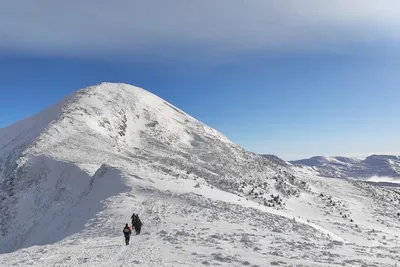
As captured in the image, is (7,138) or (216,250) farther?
(7,138)

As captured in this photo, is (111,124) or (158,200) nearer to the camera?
(158,200)

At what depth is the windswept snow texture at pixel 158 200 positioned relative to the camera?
1752 centimetres

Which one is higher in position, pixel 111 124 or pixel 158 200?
pixel 111 124

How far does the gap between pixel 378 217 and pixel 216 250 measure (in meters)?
36.8

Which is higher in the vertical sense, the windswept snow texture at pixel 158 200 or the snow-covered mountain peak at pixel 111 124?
the snow-covered mountain peak at pixel 111 124

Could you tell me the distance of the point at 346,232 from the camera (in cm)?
3328

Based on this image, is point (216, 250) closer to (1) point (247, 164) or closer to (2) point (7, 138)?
(1) point (247, 164)

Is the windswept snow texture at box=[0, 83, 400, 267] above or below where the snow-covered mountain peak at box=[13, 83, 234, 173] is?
below

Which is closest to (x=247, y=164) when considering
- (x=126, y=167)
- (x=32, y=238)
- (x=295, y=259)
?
(x=126, y=167)

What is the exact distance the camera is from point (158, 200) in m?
31.2

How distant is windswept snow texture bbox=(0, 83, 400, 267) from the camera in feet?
57.5

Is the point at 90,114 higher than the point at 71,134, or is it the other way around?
the point at 90,114

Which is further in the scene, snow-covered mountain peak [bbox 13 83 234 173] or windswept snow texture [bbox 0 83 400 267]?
snow-covered mountain peak [bbox 13 83 234 173]

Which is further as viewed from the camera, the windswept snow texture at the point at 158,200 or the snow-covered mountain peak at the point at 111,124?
the snow-covered mountain peak at the point at 111,124
